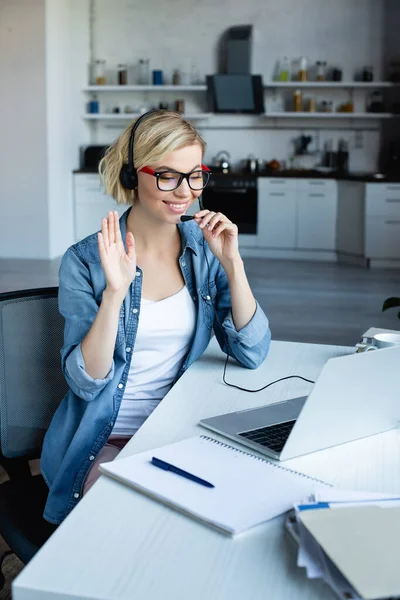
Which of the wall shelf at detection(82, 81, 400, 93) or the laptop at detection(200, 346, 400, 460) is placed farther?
the wall shelf at detection(82, 81, 400, 93)

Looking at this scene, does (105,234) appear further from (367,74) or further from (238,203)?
(367,74)

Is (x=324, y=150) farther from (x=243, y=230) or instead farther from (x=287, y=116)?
(x=243, y=230)

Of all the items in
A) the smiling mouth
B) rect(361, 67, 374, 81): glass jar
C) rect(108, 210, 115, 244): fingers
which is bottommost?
rect(108, 210, 115, 244): fingers

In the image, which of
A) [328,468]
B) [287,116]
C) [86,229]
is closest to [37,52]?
[86,229]

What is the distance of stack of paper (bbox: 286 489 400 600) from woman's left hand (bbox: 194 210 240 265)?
0.84 metres

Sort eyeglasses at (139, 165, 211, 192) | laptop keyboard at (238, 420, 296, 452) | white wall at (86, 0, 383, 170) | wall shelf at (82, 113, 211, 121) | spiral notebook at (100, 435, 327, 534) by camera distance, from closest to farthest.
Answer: spiral notebook at (100, 435, 327, 534)
laptop keyboard at (238, 420, 296, 452)
eyeglasses at (139, 165, 211, 192)
white wall at (86, 0, 383, 170)
wall shelf at (82, 113, 211, 121)

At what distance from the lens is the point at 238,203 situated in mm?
8156

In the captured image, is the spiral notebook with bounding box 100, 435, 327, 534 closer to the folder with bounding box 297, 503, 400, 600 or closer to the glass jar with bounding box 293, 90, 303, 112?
the folder with bounding box 297, 503, 400, 600

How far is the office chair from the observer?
1.66 metres

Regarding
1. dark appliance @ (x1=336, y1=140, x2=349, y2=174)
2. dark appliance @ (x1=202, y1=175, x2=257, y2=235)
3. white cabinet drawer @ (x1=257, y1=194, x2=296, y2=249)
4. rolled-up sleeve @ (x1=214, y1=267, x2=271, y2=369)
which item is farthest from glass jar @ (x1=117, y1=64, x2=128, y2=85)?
rolled-up sleeve @ (x1=214, y1=267, x2=271, y2=369)

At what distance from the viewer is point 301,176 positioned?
800cm

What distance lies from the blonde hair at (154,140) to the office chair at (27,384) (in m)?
0.34

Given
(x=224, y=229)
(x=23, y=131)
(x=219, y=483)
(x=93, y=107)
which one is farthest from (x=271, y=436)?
(x=93, y=107)

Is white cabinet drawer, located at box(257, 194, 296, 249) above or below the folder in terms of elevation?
below
